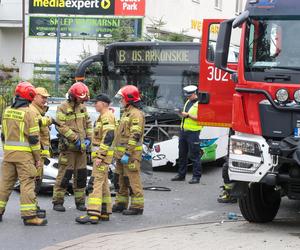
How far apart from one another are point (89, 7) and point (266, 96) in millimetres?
18968

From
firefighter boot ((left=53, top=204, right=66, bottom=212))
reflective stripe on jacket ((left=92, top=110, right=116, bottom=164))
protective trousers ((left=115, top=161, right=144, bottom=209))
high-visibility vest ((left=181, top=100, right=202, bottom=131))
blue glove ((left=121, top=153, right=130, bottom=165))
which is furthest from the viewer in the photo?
high-visibility vest ((left=181, top=100, right=202, bottom=131))

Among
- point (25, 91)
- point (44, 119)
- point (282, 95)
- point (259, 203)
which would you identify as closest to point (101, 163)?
point (44, 119)

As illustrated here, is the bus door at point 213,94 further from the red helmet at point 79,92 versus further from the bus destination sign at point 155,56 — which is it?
the bus destination sign at point 155,56

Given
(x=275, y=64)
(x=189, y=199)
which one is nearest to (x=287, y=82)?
(x=275, y=64)

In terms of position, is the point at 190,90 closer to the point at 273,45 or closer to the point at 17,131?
the point at 273,45

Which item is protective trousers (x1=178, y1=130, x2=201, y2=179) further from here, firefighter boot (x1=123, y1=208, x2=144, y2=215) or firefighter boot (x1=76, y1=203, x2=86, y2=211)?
firefighter boot (x1=76, y1=203, x2=86, y2=211)

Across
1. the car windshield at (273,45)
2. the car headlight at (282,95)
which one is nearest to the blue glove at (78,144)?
the car windshield at (273,45)

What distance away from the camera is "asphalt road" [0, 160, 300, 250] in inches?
308

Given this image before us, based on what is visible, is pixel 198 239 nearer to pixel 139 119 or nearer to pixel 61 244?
pixel 61 244

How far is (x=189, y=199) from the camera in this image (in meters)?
11.1

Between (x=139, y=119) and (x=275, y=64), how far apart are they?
2249 mm

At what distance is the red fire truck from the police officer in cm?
459

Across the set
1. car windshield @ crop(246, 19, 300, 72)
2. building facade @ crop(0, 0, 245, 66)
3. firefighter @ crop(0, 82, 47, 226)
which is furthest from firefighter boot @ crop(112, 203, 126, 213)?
building facade @ crop(0, 0, 245, 66)

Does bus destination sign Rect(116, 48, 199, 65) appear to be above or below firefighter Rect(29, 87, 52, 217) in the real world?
above
